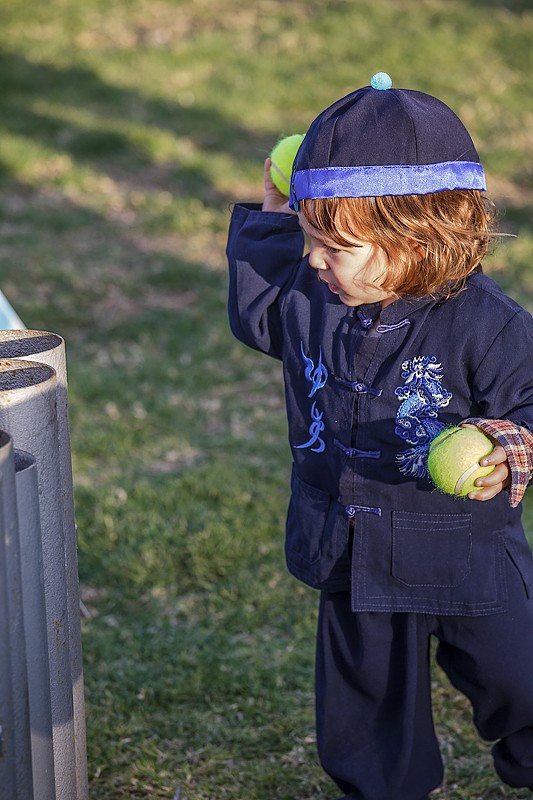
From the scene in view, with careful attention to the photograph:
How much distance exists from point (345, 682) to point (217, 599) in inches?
53.4

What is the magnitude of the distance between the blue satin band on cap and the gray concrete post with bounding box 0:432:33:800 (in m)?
0.88

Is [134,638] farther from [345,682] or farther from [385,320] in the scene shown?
[385,320]

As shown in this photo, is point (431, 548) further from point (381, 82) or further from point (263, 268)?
point (381, 82)

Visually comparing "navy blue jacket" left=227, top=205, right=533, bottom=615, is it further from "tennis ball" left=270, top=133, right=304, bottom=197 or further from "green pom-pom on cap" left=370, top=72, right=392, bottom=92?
"green pom-pom on cap" left=370, top=72, right=392, bottom=92

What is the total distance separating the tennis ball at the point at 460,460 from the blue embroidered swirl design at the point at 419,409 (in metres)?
0.18

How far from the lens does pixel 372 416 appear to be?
2389 millimetres

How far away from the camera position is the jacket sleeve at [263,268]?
101 inches

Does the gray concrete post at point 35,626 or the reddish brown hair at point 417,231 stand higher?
the reddish brown hair at point 417,231

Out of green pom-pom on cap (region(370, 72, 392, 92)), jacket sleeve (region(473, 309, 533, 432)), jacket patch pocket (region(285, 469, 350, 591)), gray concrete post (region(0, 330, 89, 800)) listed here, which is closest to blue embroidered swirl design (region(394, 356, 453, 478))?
jacket sleeve (region(473, 309, 533, 432))

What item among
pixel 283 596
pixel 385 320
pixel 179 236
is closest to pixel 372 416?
pixel 385 320

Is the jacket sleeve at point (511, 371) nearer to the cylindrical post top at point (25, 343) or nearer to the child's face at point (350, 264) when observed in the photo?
the child's face at point (350, 264)

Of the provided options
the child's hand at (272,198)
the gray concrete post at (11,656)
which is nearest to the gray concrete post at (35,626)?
the gray concrete post at (11,656)

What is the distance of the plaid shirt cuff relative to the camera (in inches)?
82.4

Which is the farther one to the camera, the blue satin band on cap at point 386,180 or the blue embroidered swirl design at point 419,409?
the blue embroidered swirl design at point 419,409
